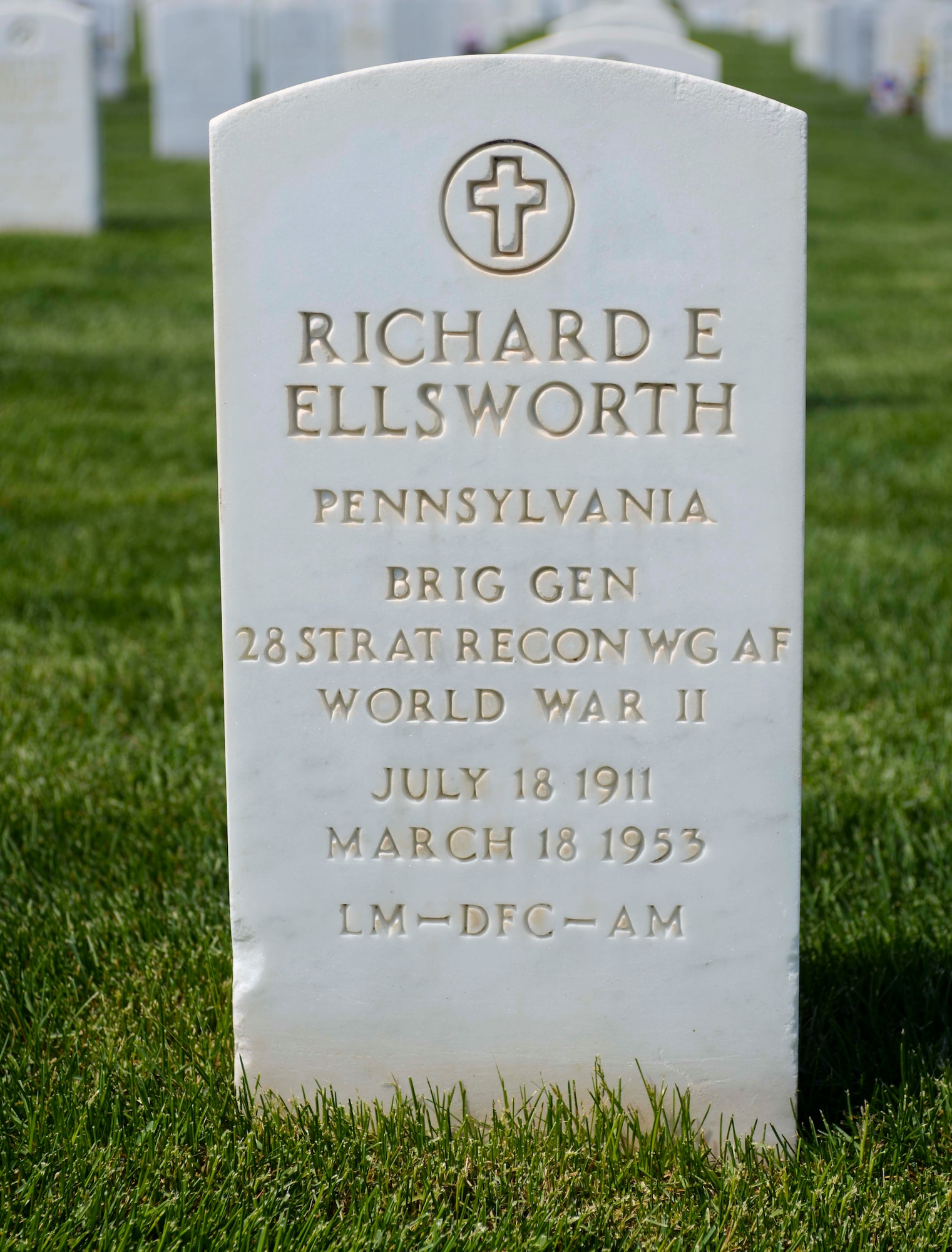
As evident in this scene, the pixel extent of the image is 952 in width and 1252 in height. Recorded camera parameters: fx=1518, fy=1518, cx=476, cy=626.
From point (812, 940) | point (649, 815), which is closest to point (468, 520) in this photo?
point (649, 815)

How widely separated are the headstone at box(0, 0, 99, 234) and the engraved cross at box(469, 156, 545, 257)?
382 inches

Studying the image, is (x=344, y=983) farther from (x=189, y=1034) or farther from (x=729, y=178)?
(x=729, y=178)

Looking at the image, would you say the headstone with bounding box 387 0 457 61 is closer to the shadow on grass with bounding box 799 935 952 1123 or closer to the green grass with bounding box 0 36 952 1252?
the green grass with bounding box 0 36 952 1252

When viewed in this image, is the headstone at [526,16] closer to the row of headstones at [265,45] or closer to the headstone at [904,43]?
the headstone at [904,43]

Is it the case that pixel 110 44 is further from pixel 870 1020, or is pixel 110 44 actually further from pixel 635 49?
pixel 870 1020

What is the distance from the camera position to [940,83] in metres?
18.8

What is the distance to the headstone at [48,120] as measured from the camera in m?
10.8

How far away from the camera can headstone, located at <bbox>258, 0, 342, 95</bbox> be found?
56.9 ft

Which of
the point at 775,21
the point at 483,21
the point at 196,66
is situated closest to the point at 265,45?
the point at 196,66

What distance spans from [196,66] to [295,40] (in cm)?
171

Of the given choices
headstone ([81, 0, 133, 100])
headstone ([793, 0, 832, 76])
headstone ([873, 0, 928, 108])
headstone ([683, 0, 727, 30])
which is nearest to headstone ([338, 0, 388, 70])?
headstone ([81, 0, 133, 100])

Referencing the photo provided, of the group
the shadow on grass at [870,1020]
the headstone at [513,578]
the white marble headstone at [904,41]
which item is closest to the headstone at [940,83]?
the white marble headstone at [904,41]

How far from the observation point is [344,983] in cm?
234

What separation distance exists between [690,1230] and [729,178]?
1.45m
